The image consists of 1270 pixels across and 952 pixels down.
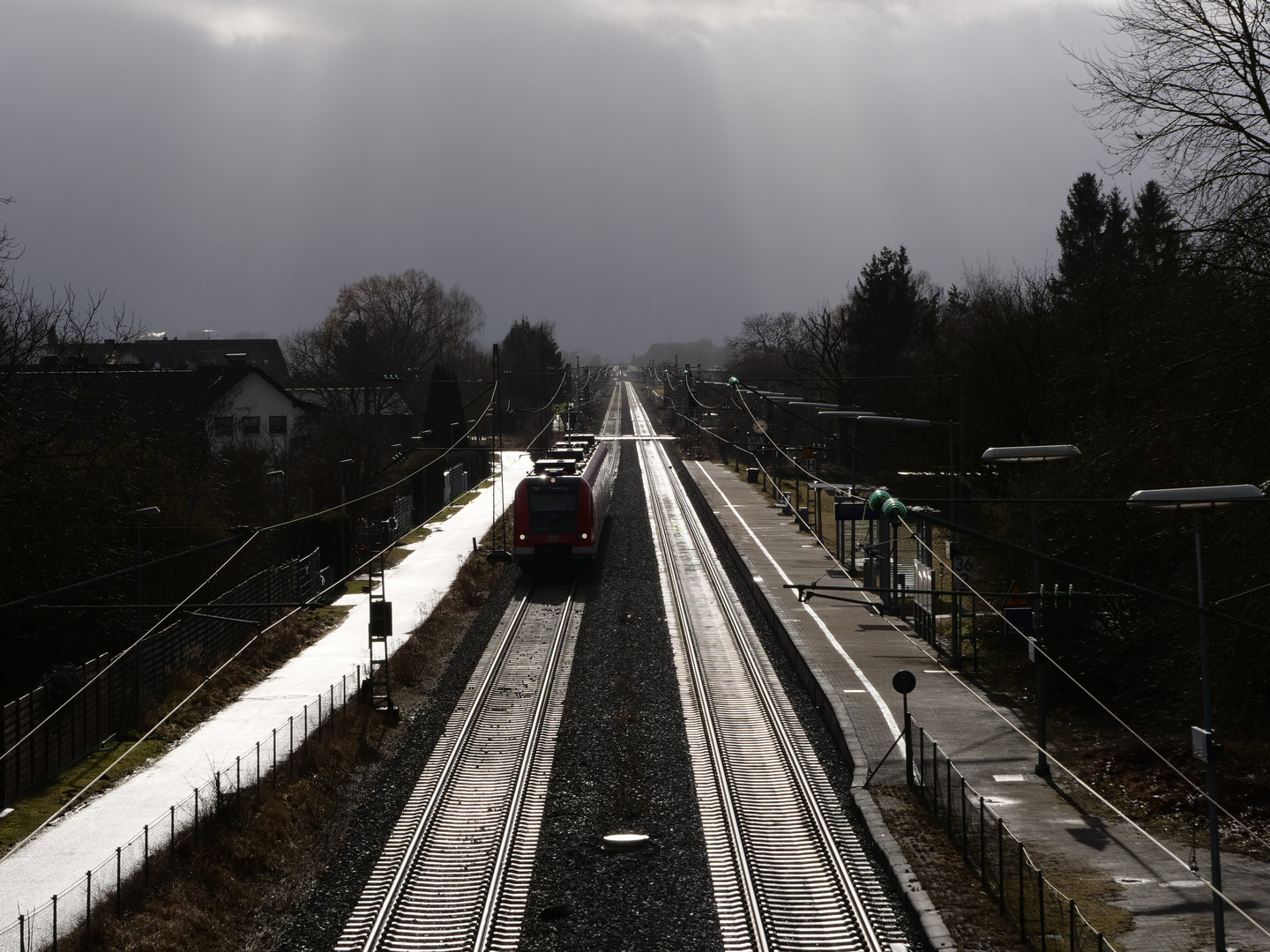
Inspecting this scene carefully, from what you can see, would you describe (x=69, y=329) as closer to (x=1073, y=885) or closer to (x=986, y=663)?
(x=986, y=663)

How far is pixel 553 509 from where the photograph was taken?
33.3 m

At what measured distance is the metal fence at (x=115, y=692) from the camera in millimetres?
17141

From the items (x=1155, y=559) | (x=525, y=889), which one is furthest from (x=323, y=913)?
(x=1155, y=559)

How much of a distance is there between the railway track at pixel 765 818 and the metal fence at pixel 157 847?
593cm

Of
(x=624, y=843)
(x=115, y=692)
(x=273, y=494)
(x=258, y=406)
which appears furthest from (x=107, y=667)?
(x=258, y=406)

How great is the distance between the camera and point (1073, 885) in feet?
40.8

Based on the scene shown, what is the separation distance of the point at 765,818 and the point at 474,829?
3.69 metres

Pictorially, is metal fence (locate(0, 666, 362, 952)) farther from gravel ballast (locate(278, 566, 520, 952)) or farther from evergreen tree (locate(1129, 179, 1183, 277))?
evergreen tree (locate(1129, 179, 1183, 277))

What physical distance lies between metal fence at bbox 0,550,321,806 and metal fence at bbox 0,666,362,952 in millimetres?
2168

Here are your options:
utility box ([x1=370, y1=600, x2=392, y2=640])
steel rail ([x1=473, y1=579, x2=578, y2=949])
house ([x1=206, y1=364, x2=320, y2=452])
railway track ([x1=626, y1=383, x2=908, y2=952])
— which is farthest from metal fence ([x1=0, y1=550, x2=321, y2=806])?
house ([x1=206, y1=364, x2=320, y2=452])

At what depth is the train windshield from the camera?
33125mm

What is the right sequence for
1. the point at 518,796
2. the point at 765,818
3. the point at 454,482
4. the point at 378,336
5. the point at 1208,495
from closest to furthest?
the point at 1208,495 → the point at 765,818 → the point at 518,796 → the point at 454,482 → the point at 378,336

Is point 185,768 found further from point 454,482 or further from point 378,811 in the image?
point 454,482

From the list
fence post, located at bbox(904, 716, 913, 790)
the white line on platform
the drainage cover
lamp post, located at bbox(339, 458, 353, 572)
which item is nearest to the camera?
the drainage cover
